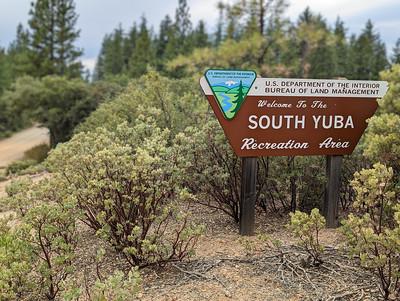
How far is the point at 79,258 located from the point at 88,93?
21.0 metres

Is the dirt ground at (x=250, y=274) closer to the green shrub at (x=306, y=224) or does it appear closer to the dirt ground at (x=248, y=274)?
the dirt ground at (x=248, y=274)

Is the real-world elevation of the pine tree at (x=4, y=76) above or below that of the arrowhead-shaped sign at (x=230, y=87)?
above

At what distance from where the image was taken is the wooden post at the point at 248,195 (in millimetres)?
4977

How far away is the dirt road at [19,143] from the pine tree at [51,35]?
477cm

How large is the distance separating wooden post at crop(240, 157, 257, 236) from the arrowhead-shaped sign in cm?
55

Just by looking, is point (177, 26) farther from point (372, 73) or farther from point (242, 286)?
point (242, 286)

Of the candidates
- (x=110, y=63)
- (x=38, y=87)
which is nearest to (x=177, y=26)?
(x=110, y=63)

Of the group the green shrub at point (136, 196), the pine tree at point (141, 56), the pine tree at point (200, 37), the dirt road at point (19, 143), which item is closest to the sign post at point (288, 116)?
the green shrub at point (136, 196)

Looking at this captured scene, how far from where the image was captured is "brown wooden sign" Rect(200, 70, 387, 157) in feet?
15.7

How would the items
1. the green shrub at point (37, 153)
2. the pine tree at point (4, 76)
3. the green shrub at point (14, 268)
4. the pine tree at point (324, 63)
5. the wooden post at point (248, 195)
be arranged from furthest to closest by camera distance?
the pine tree at point (4, 76) < the pine tree at point (324, 63) < the green shrub at point (37, 153) < the wooden post at point (248, 195) < the green shrub at point (14, 268)

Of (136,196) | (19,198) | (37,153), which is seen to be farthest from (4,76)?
(136,196)

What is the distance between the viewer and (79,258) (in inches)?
184

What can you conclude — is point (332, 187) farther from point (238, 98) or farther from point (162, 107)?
point (162, 107)

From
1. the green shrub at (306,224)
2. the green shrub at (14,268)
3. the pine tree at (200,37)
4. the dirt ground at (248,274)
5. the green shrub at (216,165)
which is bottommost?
the dirt ground at (248,274)
